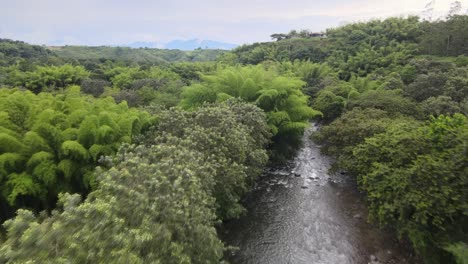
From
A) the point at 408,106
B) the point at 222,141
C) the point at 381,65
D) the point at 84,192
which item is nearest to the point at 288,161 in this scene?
the point at 408,106

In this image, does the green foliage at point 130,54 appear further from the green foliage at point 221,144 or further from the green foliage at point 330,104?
the green foliage at point 221,144

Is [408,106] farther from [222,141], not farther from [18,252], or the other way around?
[18,252]

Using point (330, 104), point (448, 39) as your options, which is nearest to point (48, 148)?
point (330, 104)

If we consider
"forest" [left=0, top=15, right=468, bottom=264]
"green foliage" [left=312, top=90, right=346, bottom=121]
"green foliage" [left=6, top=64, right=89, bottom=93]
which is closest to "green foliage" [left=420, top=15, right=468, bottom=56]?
"forest" [left=0, top=15, right=468, bottom=264]

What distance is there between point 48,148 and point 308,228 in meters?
8.59

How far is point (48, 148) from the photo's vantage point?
27.6ft

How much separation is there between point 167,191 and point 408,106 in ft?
52.7

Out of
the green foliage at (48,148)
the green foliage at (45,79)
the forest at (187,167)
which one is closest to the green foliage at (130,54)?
the green foliage at (45,79)

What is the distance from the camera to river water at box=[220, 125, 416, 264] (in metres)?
Result: 9.52

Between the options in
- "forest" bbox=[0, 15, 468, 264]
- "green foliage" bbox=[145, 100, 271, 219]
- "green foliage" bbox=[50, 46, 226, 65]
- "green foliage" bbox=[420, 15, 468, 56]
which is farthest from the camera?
"green foliage" bbox=[50, 46, 226, 65]

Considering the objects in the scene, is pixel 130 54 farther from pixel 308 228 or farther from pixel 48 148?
pixel 308 228

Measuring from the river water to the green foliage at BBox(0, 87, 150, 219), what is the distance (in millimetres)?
4910

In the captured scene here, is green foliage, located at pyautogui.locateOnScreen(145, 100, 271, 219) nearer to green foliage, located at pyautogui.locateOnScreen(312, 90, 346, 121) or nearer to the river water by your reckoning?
the river water

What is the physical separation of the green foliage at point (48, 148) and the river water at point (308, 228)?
193 inches
